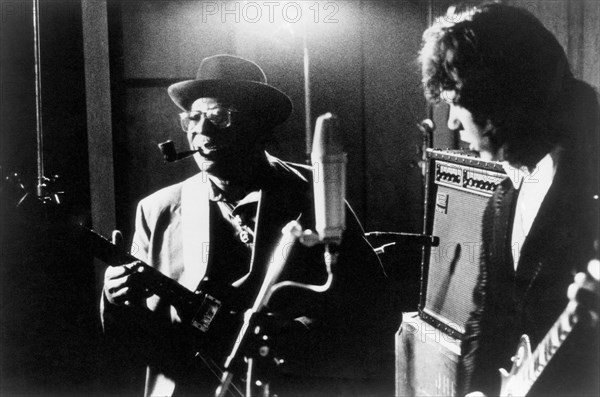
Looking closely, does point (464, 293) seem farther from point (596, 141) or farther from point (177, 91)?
point (177, 91)

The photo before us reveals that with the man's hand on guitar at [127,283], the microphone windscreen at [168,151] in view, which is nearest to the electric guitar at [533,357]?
the microphone windscreen at [168,151]

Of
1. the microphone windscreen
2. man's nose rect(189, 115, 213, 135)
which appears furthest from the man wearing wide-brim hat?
the microphone windscreen

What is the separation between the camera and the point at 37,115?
2707 millimetres

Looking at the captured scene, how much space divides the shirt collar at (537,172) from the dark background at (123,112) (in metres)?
0.86

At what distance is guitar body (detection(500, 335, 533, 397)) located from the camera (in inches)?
67.2

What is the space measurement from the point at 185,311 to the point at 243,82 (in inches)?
31.7

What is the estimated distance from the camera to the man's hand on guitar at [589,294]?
1.42 m

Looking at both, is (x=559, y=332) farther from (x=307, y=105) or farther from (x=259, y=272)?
(x=307, y=105)

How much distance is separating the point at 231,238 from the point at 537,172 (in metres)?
1.01

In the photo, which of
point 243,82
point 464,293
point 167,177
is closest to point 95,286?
point 167,177

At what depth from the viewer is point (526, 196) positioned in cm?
195

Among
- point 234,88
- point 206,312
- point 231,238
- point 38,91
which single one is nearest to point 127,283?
point 206,312

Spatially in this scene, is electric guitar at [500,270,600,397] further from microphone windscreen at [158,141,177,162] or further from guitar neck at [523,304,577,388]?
microphone windscreen at [158,141,177,162]

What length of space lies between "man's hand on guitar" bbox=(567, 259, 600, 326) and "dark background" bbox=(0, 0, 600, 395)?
1306mm
